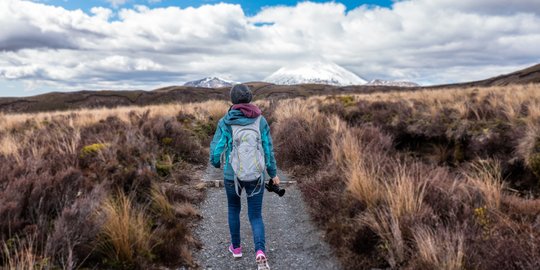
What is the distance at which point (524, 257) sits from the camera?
2.82m

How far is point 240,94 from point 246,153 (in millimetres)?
655

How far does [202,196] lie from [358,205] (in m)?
2.96

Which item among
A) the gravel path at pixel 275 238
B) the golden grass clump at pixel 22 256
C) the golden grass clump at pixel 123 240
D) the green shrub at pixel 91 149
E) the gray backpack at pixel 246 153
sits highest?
the gray backpack at pixel 246 153

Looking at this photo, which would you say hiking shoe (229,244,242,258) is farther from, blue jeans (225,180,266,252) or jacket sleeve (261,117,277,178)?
jacket sleeve (261,117,277,178)

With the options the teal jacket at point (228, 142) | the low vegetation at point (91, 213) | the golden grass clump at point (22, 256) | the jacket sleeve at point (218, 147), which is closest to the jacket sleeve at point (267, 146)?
the teal jacket at point (228, 142)

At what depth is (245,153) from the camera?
384 centimetres

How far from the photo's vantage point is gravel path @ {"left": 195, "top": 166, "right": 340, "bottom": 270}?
13.8 ft

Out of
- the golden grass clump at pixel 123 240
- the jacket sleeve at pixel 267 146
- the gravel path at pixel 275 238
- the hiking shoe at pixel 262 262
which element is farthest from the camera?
the gravel path at pixel 275 238

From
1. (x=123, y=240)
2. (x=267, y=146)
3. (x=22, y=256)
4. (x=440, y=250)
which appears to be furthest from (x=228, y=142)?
(x=440, y=250)

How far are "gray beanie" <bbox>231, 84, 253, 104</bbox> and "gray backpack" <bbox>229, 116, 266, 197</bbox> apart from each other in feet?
0.94

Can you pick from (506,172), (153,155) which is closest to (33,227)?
(153,155)

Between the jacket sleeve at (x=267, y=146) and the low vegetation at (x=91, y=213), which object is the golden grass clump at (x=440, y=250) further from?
the low vegetation at (x=91, y=213)

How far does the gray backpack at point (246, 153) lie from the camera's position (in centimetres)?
384

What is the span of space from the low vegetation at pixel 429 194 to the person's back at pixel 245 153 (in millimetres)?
1093
